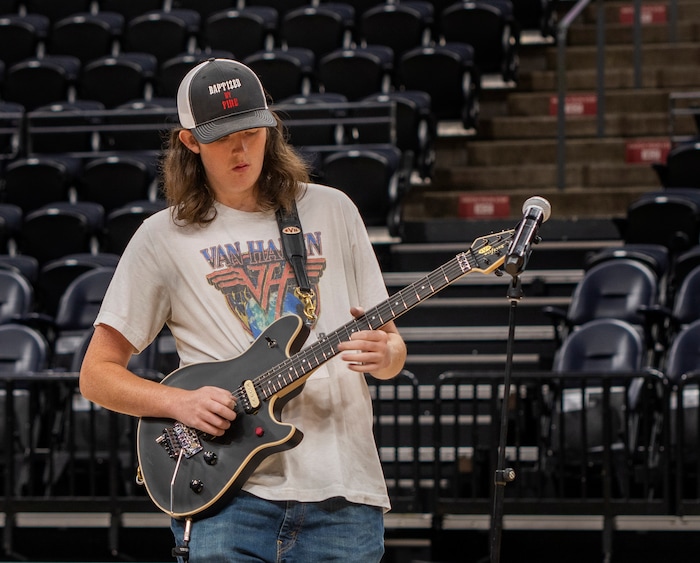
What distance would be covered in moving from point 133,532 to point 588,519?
2425mm

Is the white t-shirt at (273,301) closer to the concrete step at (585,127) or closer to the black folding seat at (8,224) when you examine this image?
the black folding seat at (8,224)

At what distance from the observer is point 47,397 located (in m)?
7.20

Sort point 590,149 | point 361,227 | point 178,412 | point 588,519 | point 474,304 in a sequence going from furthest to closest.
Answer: point 590,149
point 474,304
point 588,519
point 361,227
point 178,412

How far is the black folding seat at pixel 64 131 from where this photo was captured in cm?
1160

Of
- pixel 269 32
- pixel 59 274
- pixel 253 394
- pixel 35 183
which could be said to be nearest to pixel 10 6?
pixel 269 32

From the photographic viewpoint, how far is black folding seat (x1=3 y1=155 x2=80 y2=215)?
10.5 m

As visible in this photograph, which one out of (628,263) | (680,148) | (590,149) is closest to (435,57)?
(590,149)

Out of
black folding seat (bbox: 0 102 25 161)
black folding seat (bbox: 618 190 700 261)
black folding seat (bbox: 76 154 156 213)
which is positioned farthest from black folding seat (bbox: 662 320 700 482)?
black folding seat (bbox: 0 102 25 161)

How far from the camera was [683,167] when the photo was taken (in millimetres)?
10211

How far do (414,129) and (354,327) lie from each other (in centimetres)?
Result: 829

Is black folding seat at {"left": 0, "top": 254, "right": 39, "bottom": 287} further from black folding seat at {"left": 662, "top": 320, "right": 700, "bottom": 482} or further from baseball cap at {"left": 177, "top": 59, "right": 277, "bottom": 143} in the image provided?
baseball cap at {"left": 177, "top": 59, "right": 277, "bottom": 143}

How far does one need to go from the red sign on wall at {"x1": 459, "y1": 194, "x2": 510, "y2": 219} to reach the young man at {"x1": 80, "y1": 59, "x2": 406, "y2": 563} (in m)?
7.97

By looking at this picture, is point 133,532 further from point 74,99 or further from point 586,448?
point 74,99

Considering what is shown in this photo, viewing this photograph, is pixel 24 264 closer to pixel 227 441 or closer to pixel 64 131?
pixel 64 131
